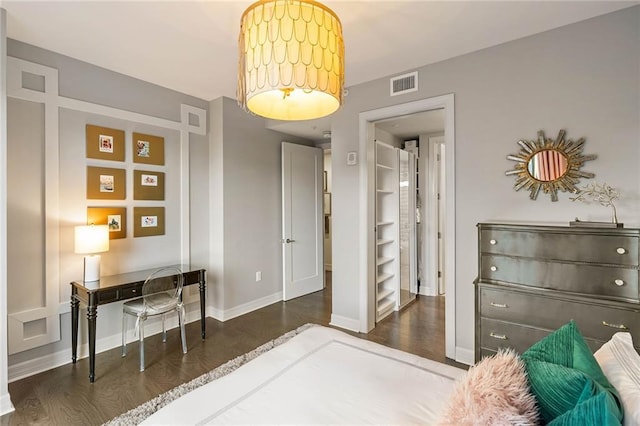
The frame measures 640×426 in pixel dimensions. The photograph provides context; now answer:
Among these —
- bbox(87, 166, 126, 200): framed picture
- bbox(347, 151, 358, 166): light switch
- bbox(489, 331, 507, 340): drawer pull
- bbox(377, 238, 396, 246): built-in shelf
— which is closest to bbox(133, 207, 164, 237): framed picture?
bbox(87, 166, 126, 200): framed picture

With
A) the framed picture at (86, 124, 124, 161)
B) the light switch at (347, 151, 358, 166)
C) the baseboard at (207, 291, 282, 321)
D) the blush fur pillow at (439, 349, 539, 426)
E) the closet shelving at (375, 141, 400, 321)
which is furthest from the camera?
the closet shelving at (375, 141, 400, 321)

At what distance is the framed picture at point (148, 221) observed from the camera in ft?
10.7

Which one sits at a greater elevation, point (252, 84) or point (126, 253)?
point (252, 84)

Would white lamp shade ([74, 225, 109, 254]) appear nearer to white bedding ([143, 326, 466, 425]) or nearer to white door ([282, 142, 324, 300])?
white bedding ([143, 326, 466, 425])

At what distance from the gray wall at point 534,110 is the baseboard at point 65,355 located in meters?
3.06

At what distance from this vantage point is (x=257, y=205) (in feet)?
14.0

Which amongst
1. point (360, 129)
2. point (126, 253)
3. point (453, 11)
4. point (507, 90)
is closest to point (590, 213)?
point (507, 90)

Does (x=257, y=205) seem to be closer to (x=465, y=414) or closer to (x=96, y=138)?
(x=96, y=138)

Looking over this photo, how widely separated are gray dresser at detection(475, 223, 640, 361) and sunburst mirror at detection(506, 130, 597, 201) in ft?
1.52

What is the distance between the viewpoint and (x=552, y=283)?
212 cm

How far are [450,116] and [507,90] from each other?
0.46 metres

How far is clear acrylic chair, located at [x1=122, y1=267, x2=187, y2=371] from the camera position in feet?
9.04

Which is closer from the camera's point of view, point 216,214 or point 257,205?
point 216,214

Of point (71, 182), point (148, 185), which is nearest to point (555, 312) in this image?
point (148, 185)
